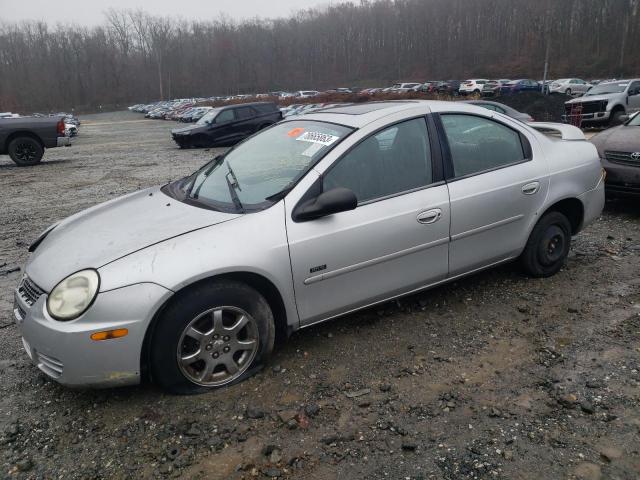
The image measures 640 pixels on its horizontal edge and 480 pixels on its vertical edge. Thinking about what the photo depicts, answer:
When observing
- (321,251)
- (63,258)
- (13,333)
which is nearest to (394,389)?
(321,251)

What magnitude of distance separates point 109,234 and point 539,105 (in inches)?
929

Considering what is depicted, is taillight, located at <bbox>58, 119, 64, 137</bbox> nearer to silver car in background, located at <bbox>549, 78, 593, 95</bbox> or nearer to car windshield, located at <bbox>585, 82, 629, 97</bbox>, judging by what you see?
car windshield, located at <bbox>585, 82, 629, 97</bbox>

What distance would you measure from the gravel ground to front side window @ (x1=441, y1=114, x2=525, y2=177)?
106cm

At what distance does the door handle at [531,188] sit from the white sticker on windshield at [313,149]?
168cm

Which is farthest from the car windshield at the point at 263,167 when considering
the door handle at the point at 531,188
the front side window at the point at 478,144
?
the door handle at the point at 531,188

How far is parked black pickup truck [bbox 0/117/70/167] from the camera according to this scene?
43.5 feet

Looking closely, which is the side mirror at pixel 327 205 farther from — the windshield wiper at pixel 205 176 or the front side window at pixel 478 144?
the front side window at pixel 478 144

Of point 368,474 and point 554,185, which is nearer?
point 368,474

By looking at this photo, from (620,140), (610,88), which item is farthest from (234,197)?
(610,88)

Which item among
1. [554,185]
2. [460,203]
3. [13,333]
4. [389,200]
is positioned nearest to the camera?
[389,200]

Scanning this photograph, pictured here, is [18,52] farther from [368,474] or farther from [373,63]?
[368,474]

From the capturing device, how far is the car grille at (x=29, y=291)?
2.76 meters

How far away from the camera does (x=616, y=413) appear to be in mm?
2586

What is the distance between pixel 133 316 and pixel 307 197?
3.93 ft
